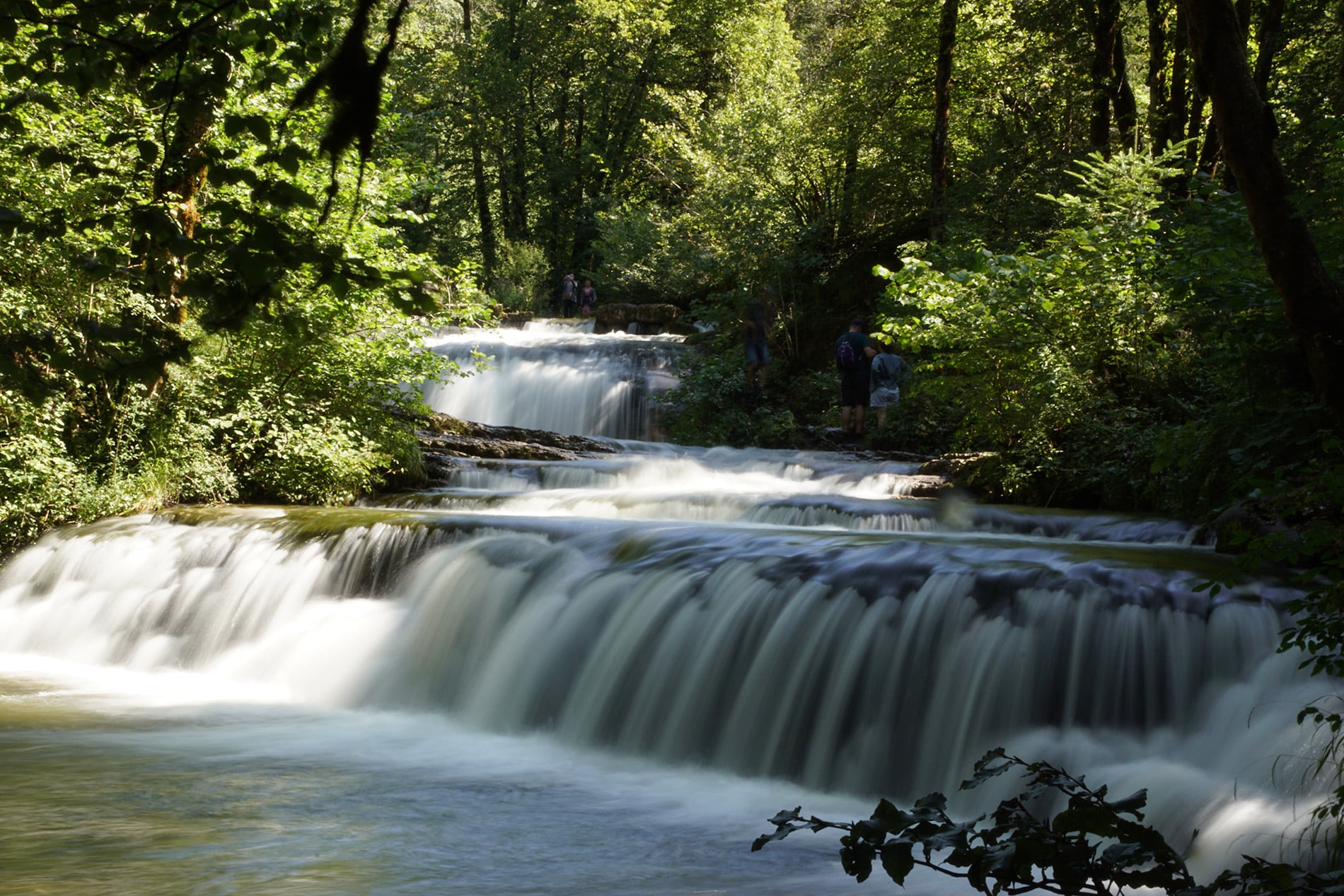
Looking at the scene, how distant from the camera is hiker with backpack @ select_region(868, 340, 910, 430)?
17672mm

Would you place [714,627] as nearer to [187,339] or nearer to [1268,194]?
[187,339]

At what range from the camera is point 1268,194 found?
4.20m

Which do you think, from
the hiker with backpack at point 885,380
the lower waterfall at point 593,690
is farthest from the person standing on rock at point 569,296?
the lower waterfall at point 593,690

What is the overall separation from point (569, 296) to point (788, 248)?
53.0ft

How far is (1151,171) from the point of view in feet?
43.1

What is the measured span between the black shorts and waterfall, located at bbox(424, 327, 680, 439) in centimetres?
516

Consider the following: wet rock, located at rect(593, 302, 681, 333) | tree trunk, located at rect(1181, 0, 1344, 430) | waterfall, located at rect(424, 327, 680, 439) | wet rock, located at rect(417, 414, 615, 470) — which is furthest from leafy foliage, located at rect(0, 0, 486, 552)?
wet rock, located at rect(593, 302, 681, 333)

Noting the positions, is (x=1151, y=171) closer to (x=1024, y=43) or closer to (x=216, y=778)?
(x=1024, y=43)

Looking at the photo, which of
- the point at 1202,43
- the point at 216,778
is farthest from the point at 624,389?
the point at 1202,43

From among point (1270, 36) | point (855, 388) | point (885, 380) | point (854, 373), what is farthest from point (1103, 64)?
point (855, 388)

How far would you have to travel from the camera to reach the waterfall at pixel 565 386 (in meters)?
22.8

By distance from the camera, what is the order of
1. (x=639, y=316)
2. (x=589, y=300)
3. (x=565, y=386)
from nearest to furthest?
(x=565, y=386) < (x=639, y=316) < (x=589, y=300)

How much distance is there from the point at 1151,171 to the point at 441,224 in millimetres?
34065

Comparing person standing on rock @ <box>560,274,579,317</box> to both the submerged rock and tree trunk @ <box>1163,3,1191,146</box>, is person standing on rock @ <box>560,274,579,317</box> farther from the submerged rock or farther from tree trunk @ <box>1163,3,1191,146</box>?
tree trunk @ <box>1163,3,1191,146</box>
